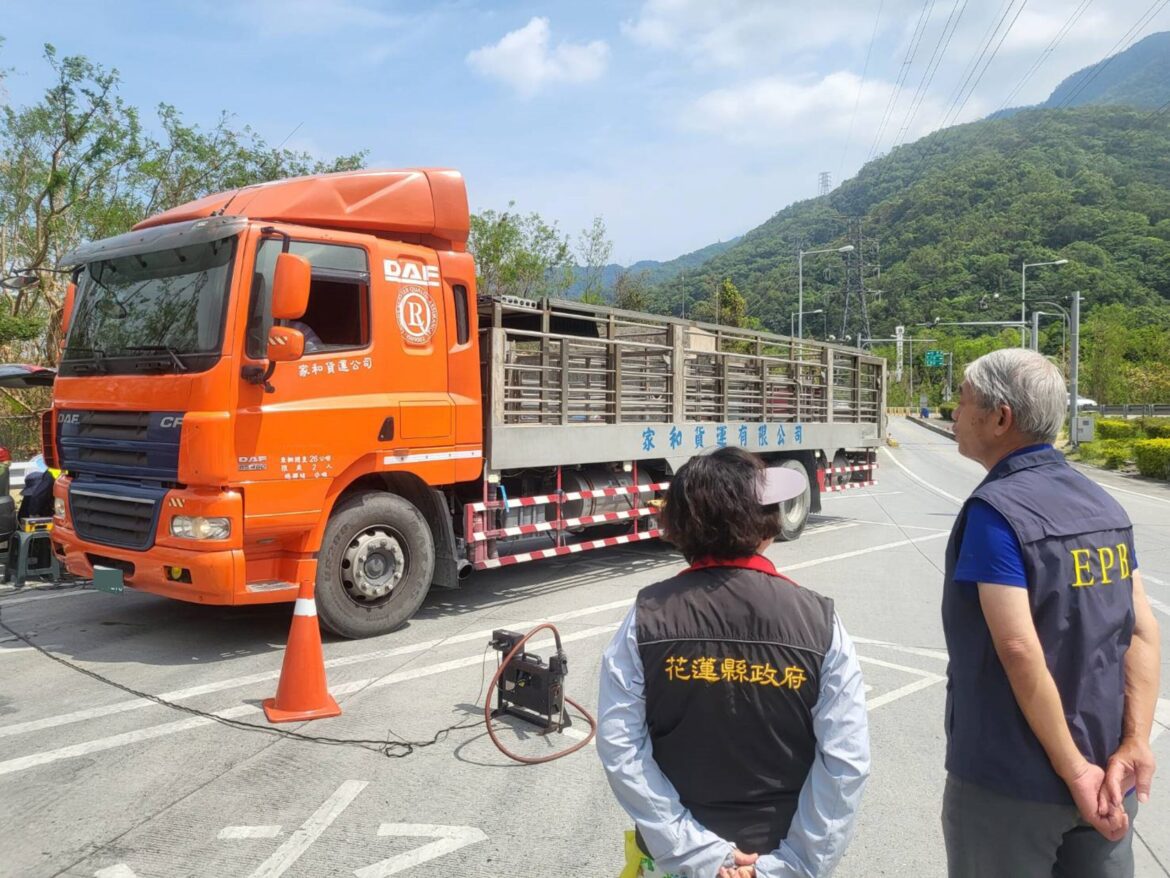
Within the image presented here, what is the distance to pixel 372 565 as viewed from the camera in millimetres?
6113

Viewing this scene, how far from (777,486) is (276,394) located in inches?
167

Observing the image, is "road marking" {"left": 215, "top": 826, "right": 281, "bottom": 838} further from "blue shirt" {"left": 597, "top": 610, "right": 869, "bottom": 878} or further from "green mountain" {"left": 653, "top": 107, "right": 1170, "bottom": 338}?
"green mountain" {"left": 653, "top": 107, "right": 1170, "bottom": 338}

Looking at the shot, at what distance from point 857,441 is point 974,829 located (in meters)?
10.7

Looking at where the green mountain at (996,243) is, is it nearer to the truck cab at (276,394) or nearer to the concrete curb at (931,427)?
the concrete curb at (931,427)

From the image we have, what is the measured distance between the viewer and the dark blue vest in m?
1.91

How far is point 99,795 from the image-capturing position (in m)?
3.67

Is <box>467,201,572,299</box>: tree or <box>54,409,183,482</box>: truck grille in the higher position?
<box>467,201,572,299</box>: tree

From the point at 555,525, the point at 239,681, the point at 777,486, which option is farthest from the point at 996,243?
the point at 777,486

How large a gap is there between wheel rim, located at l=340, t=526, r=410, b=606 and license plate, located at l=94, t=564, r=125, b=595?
4.59 ft

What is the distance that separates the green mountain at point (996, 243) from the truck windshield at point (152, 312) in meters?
50.6

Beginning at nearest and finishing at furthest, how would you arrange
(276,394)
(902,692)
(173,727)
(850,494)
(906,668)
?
(173,727), (902,692), (276,394), (906,668), (850,494)

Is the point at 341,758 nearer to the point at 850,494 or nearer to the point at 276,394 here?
the point at 276,394

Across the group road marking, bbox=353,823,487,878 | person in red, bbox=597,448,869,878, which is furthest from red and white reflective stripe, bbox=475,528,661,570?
person in red, bbox=597,448,869,878

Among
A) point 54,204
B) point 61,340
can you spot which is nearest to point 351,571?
point 61,340
